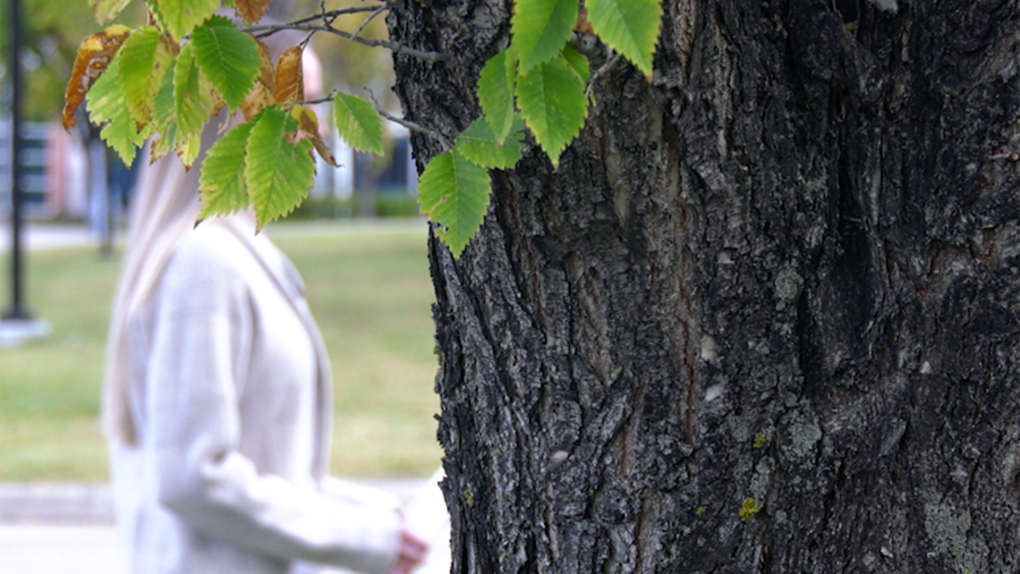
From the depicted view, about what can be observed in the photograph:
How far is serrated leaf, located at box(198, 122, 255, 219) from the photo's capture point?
0.95m

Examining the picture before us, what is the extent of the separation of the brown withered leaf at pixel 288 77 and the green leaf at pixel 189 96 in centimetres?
11

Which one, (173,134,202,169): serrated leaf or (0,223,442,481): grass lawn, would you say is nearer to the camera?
(173,134,202,169): serrated leaf

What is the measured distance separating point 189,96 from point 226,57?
52 millimetres

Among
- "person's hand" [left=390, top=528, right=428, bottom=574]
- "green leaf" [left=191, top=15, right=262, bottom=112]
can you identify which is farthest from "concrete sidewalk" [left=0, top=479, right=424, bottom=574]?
"green leaf" [left=191, top=15, right=262, bottom=112]

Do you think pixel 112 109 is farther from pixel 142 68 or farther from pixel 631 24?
pixel 631 24

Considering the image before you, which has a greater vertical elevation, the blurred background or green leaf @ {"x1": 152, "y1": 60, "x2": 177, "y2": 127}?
green leaf @ {"x1": 152, "y1": 60, "x2": 177, "y2": 127}

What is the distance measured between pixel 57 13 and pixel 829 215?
16.3m

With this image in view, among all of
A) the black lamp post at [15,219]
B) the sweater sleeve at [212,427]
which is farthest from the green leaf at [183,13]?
the black lamp post at [15,219]

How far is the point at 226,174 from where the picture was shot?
959 mm

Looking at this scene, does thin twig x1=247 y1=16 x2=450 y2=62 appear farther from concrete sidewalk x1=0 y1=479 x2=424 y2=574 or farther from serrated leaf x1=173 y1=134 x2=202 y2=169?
concrete sidewalk x1=0 y1=479 x2=424 y2=574

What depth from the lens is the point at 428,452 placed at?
6.86 metres

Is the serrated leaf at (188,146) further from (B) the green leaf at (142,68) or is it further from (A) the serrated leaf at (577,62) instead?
(A) the serrated leaf at (577,62)

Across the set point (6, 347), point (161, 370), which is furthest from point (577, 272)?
point (6, 347)

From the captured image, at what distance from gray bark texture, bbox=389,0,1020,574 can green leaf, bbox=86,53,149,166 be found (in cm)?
33
